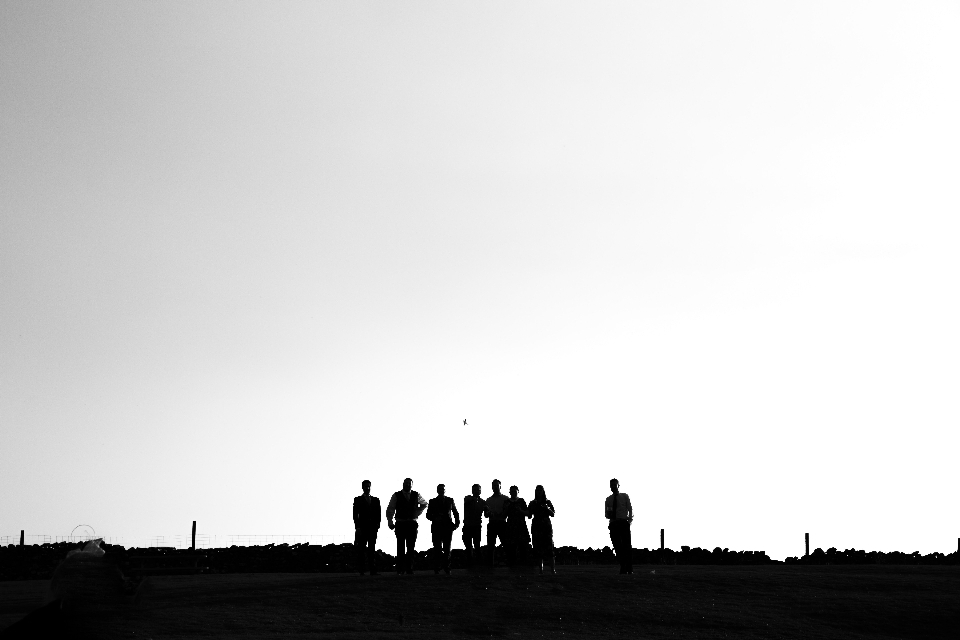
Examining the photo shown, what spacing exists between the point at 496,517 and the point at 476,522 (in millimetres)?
482

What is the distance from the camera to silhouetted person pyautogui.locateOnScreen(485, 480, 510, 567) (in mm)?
24844

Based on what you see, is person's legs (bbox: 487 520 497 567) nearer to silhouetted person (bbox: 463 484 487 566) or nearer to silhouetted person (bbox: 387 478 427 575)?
silhouetted person (bbox: 463 484 487 566)

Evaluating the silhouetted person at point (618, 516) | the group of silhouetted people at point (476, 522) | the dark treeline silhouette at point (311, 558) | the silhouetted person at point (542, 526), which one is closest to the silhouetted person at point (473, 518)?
the group of silhouetted people at point (476, 522)

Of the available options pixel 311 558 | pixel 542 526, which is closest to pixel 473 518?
pixel 542 526

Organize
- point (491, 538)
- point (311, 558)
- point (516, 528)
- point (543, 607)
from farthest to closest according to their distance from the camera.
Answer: point (311, 558) → point (491, 538) → point (516, 528) → point (543, 607)

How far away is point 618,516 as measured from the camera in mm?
24953

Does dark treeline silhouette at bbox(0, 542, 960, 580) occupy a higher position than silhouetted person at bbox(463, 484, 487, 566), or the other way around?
silhouetted person at bbox(463, 484, 487, 566)

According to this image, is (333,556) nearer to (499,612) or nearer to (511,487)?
(511,487)

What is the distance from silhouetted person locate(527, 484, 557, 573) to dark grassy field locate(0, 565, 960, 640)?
25.7 inches

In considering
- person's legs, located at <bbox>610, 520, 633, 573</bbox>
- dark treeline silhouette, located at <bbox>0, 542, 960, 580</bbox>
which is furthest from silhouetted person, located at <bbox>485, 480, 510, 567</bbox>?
dark treeline silhouette, located at <bbox>0, 542, 960, 580</bbox>

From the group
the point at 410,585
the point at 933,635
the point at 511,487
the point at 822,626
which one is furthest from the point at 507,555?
the point at 933,635

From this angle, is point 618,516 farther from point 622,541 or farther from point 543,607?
point 543,607

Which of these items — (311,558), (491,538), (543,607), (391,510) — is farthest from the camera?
(311,558)

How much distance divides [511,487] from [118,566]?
1488 centimetres
